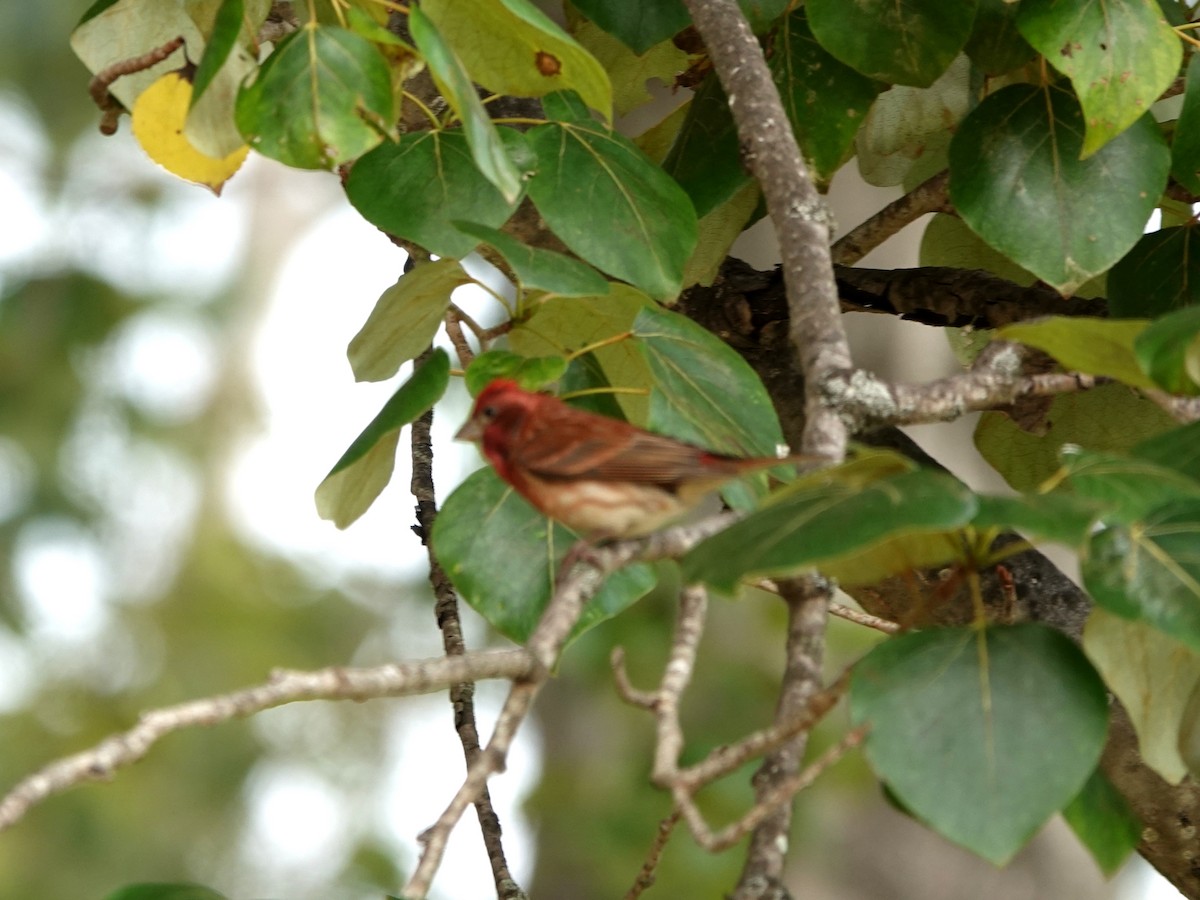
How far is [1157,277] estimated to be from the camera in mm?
1727

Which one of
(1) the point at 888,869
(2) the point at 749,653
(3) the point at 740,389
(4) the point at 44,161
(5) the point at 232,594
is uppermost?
(4) the point at 44,161

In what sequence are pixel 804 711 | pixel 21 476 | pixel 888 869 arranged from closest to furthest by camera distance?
pixel 804 711
pixel 888 869
pixel 21 476

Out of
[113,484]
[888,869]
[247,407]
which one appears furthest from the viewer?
[247,407]

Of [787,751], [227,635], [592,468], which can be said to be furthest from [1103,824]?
[227,635]

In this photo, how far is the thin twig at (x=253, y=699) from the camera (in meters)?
0.84

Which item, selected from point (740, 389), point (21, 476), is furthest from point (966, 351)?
point (21, 476)

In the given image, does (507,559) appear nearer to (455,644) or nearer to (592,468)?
(592,468)

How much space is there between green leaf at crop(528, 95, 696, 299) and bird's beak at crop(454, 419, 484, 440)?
0.29 meters

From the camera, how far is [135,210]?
742cm

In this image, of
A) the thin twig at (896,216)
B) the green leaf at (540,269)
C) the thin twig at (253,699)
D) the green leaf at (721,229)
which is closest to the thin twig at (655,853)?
the thin twig at (253,699)

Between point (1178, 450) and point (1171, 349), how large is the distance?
Result: 9 centimetres

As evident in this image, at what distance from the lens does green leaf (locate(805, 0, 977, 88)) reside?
162 centimetres

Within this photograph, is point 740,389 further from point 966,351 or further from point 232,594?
point 232,594

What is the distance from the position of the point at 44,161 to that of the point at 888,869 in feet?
20.1
